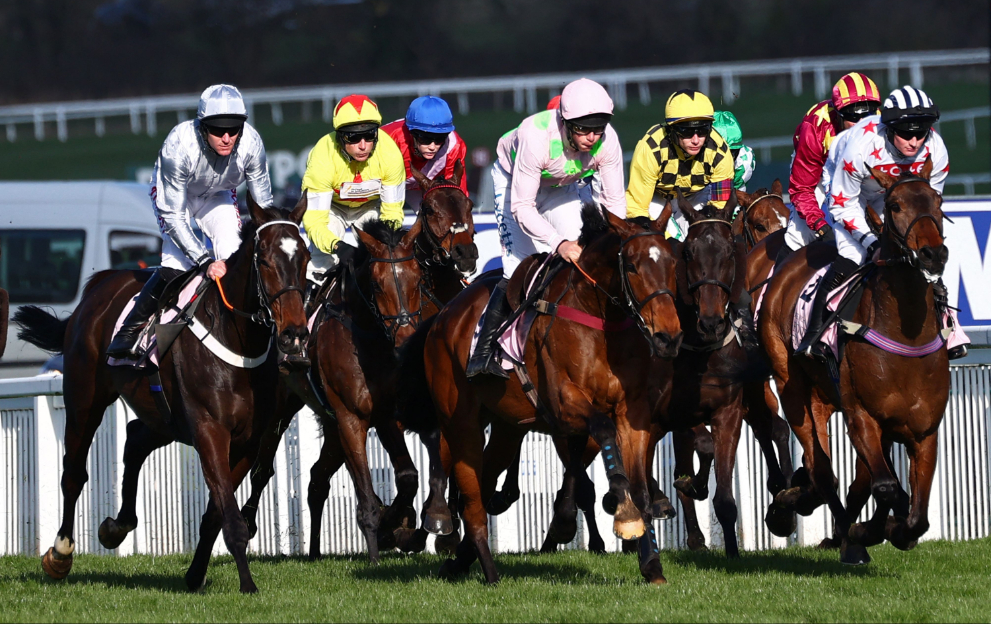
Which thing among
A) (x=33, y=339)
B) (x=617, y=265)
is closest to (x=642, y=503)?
(x=617, y=265)

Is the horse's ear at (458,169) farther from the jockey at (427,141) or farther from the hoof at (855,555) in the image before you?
the hoof at (855,555)

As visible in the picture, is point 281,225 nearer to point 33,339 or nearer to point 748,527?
point 33,339

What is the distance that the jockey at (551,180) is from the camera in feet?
21.0

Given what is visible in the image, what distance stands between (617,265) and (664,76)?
56.4ft

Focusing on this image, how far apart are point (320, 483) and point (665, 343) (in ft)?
11.5

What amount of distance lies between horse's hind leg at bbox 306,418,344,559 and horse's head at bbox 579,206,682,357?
2837 mm

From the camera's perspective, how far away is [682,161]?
783 cm

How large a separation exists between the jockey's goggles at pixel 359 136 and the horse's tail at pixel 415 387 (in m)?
1.15

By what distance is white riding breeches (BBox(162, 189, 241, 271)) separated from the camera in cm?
726

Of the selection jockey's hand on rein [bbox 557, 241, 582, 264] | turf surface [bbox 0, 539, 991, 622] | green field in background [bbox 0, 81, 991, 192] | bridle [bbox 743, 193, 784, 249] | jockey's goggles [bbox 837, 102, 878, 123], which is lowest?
turf surface [bbox 0, 539, 991, 622]

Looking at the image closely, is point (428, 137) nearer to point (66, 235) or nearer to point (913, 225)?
point (913, 225)

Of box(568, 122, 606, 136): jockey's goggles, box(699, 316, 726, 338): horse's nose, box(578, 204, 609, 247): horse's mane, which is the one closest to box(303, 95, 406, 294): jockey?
box(568, 122, 606, 136): jockey's goggles

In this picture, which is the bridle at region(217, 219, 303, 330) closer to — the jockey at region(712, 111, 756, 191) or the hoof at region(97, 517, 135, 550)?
the hoof at region(97, 517, 135, 550)

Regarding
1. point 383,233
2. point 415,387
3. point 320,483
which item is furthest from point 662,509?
point 320,483
